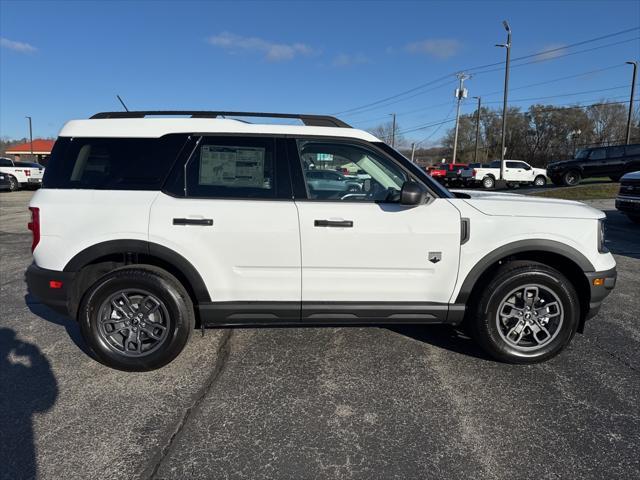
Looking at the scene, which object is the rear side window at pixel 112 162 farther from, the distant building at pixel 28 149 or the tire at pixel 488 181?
the distant building at pixel 28 149

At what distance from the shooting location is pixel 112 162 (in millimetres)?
3293

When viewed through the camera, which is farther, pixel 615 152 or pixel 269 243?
pixel 615 152

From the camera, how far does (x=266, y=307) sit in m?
3.31

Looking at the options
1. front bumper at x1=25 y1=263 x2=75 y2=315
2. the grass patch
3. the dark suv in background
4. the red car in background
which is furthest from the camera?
the red car in background

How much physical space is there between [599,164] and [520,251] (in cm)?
2145

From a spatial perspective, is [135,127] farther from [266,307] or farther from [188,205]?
[266,307]

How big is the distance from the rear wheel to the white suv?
20.9 meters

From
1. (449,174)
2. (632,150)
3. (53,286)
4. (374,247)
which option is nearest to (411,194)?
(374,247)

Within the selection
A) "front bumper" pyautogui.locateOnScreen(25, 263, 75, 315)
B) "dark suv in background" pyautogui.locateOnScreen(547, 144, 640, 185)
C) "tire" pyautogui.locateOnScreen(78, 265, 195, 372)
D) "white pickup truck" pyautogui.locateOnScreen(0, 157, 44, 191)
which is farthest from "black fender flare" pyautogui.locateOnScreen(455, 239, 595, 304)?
"white pickup truck" pyautogui.locateOnScreen(0, 157, 44, 191)

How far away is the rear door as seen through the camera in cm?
319

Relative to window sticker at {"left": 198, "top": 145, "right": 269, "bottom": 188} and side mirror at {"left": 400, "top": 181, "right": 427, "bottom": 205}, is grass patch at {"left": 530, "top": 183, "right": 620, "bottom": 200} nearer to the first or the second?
side mirror at {"left": 400, "top": 181, "right": 427, "bottom": 205}

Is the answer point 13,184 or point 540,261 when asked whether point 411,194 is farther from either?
point 13,184

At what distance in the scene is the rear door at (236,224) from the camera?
126 inches

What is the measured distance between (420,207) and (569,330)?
1552mm
